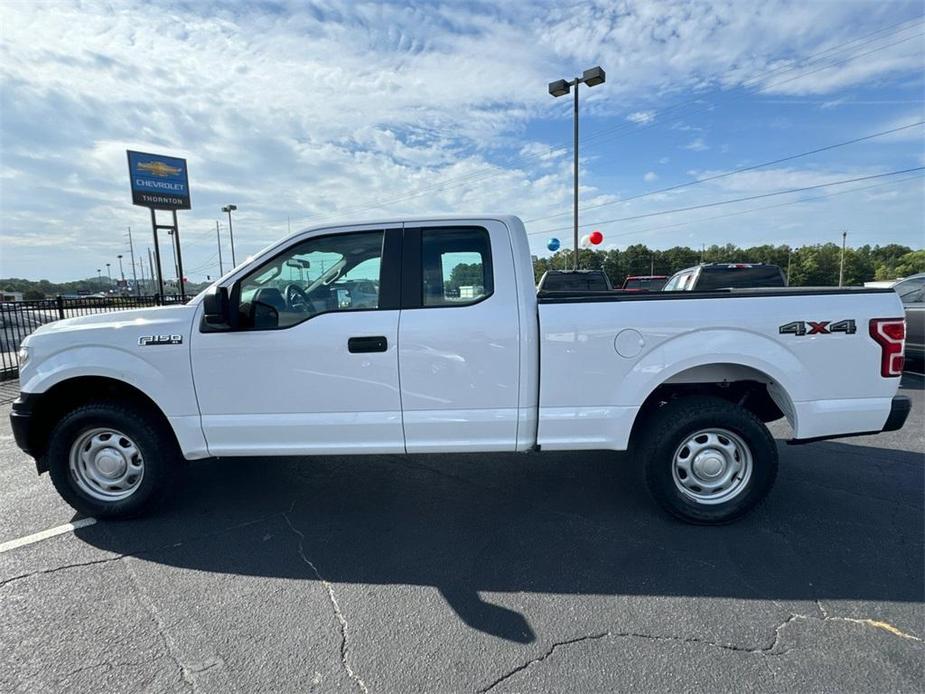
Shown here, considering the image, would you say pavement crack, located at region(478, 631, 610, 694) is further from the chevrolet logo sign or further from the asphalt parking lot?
the chevrolet logo sign

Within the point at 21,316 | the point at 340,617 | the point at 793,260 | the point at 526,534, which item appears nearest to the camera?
the point at 340,617

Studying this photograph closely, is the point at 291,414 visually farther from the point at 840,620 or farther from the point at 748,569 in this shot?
the point at 840,620

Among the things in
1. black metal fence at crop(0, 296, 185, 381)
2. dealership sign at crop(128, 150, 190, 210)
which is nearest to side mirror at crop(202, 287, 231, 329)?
black metal fence at crop(0, 296, 185, 381)

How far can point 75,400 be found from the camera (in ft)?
11.5

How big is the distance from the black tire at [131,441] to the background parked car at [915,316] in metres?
10.1

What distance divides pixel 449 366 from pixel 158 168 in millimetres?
24779

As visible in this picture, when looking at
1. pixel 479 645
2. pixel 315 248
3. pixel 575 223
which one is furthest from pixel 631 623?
pixel 575 223

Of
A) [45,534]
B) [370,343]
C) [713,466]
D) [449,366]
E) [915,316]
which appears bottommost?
[45,534]

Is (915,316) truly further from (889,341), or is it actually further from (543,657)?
(543,657)

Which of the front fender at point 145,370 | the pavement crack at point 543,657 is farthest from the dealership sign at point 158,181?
the pavement crack at point 543,657

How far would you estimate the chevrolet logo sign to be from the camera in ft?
70.1

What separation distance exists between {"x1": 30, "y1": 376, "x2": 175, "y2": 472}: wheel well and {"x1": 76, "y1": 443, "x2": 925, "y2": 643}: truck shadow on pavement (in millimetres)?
734

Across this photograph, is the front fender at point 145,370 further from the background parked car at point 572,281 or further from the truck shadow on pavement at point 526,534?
the background parked car at point 572,281

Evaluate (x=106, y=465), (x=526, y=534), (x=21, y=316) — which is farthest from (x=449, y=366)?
(x=21, y=316)
